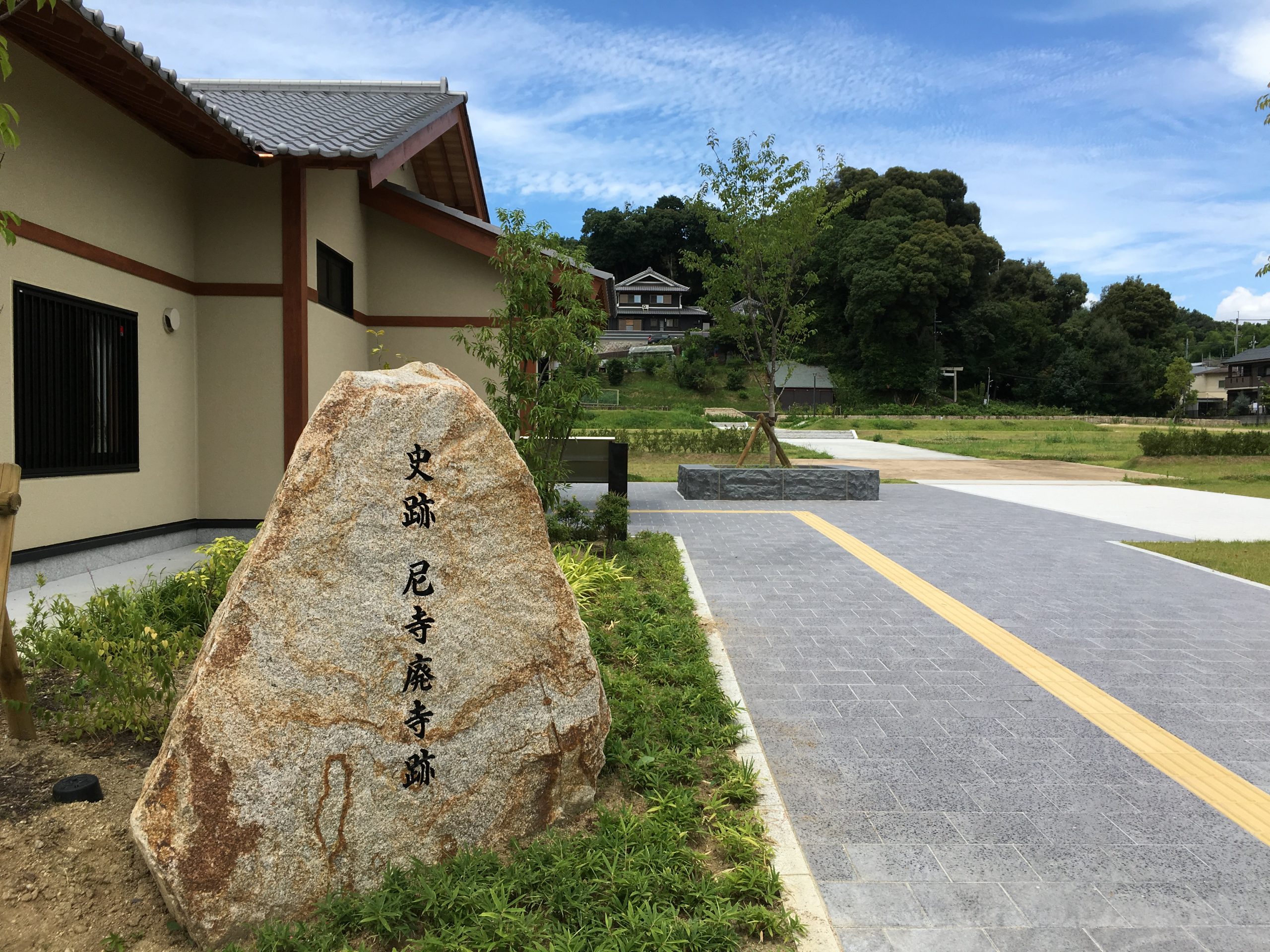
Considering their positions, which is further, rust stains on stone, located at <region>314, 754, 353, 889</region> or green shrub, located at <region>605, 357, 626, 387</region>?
green shrub, located at <region>605, 357, 626, 387</region>

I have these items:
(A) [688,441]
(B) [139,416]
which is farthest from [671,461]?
(B) [139,416]

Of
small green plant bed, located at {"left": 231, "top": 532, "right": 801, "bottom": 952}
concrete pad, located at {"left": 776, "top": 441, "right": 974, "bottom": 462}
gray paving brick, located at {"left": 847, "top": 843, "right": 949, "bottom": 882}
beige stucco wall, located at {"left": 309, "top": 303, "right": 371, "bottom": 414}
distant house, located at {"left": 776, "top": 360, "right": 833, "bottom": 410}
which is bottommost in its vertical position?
gray paving brick, located at {"left": 847, "top": 843, "right": 949, "bottom": 882}

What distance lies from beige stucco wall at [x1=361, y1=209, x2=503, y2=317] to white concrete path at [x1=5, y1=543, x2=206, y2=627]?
4.38 metres

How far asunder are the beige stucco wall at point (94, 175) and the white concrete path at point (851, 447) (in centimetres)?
1875

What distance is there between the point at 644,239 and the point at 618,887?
236 feet

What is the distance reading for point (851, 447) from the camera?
30.1 meters

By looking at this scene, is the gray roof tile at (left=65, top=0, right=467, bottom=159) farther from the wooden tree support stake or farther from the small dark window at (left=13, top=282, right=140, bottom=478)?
the wooden tree support stake

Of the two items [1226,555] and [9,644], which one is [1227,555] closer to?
[1226,555]

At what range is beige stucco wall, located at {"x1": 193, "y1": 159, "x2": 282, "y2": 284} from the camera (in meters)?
→ 9.02

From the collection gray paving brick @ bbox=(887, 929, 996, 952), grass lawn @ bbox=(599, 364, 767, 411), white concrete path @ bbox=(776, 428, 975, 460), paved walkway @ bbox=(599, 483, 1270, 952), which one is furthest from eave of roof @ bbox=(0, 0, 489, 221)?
grass lawn @ bbox=(599, 364, 767, 411)

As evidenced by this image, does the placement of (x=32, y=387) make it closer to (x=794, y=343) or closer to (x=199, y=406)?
(x=199, y=406)

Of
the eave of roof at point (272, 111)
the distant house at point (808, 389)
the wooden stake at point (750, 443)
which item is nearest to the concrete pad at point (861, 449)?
the wooden stake at point (750, 443)

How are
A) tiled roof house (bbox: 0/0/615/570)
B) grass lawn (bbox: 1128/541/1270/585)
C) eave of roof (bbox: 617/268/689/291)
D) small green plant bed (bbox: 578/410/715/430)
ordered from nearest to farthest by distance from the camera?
1. tiled roof house (bbox: 0/0/615/570)
2. grass lawn (bbox: 1128/541/1270/585)
3. small green plant bed (bbox: 578/410/715/430)
4. eave of roof (bbox: 617/268/689/291)

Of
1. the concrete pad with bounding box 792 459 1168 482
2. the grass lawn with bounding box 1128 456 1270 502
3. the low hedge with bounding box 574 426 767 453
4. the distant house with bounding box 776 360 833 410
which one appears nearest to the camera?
the grass lawn with bounding box 1128 456 1270 502
